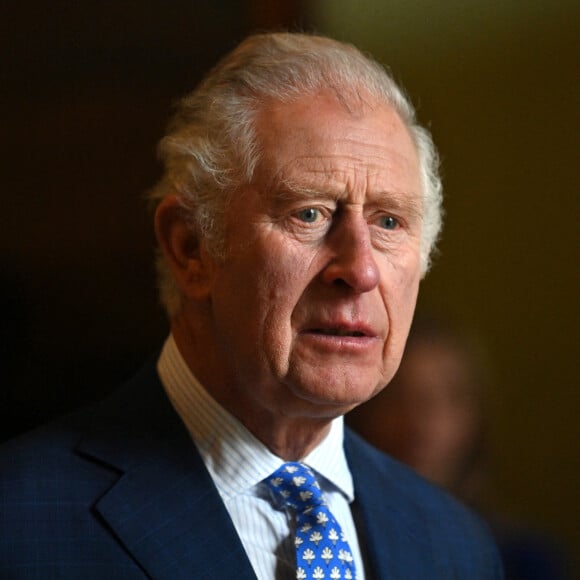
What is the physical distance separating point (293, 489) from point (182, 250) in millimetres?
401

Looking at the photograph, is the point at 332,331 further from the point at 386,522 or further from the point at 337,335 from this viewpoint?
the point at 386,522

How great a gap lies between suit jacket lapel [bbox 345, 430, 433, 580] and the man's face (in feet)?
0.76

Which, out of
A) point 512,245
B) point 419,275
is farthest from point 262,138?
point 512,245

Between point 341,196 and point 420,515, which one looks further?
point 420,515

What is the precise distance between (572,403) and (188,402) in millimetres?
1456

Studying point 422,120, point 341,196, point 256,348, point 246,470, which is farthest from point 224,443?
point 422,120

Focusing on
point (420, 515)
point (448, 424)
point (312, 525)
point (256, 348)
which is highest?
point (256, 348)

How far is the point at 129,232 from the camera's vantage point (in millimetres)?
2162

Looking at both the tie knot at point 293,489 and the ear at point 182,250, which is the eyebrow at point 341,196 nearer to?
the ear at point 182,250

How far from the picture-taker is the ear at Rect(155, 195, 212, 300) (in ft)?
5.35

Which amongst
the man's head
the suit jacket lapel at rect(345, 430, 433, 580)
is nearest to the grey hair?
the man's head

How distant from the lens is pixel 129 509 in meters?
1.52

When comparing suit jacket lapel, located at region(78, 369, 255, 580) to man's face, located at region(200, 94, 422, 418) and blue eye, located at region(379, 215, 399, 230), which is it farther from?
blue eye, located at region(379, 215, 399, 230)

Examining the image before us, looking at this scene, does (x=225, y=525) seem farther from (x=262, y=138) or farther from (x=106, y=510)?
(x=262, y=138)
